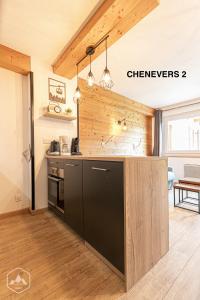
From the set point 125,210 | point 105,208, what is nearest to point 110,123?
point 105,208

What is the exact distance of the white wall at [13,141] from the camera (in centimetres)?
222

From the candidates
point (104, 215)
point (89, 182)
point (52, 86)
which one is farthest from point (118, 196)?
point (52, 86)

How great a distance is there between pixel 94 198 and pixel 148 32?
2.07 metres

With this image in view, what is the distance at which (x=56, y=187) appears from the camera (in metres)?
2.11

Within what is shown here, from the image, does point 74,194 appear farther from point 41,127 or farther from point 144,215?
point 41,127

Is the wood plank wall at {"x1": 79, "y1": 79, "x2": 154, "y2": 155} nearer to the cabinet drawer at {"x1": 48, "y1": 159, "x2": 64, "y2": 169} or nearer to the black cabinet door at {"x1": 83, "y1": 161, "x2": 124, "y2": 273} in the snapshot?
the cabinet drawer at {"x1": 48, "y1": 159, "x2": 64, "y2": 169}

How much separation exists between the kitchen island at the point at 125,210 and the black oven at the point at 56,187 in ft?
1.60

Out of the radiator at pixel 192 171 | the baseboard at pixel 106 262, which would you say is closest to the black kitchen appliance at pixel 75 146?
the baseboard at pixel 106 262

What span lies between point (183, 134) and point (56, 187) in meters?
4.31

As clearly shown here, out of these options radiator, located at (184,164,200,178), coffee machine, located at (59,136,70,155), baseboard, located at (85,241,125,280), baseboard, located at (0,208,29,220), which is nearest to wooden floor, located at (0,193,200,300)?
baseboard, located at (85,241,125,280)

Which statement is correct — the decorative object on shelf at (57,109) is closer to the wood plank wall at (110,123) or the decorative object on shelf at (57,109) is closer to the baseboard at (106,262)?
the wood plank wall at (110,123)

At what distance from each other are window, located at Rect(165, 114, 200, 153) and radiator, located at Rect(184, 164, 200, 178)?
588mm

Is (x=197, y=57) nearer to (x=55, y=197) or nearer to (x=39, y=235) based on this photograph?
(x=55, y=197)

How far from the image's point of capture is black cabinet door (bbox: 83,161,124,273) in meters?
1.08
